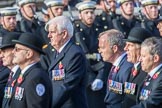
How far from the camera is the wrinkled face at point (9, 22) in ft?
39.2

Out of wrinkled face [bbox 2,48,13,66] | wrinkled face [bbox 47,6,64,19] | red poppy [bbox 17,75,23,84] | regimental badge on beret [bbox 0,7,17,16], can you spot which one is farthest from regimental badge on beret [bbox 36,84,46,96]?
wrinkled face [bbox 47,6,64,19]

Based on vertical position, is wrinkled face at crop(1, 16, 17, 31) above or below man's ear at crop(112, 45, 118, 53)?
below

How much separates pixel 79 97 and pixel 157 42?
3.68 feet

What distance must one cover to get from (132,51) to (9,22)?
4196mm

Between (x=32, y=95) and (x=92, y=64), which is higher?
(x=32, y=95)

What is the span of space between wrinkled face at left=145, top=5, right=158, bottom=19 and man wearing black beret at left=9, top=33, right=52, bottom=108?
231 inches

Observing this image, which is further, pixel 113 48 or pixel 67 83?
pixel 113 48

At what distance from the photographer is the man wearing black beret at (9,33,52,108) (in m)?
6.84

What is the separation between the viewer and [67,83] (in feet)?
25.6

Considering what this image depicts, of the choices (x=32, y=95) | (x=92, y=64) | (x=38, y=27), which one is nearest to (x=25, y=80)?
(x=32, y=95)

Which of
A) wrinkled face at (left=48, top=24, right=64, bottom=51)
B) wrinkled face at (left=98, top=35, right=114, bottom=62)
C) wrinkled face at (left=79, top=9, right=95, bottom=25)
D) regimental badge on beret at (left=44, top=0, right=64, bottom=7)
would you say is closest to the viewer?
wrinkled face at (left=48, top=24, right=64, bottom=51)

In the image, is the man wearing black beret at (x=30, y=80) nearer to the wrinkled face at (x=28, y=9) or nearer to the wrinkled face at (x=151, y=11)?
the wrinkled face at (x=28, y=9)

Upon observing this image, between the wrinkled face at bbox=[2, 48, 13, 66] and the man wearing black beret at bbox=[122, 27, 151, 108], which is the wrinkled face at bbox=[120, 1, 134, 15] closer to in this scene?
the man wearing black beret at bbox=[122, 27, 151, 108]

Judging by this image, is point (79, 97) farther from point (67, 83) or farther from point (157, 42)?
point (157, 42)
